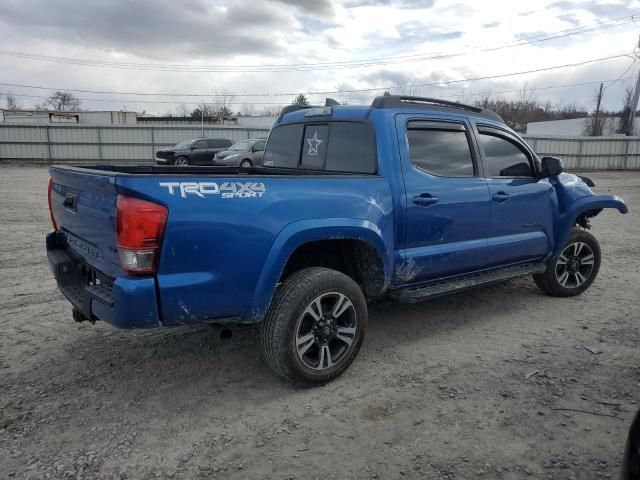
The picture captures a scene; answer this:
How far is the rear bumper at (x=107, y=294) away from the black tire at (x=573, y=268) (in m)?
4.17

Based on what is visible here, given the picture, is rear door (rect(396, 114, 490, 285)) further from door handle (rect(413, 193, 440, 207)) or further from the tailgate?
the tailgate

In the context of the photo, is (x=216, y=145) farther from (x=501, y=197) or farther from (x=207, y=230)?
(x=207, y=230)

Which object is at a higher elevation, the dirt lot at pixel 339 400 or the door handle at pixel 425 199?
the door handle at pixel 425 199

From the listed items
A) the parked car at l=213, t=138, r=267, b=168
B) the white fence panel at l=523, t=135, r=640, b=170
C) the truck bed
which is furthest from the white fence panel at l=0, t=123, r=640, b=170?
the truck bed

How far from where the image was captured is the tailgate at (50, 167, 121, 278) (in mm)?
2715

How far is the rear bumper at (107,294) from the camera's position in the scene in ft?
8.64

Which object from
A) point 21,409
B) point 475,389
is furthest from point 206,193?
point 475,389

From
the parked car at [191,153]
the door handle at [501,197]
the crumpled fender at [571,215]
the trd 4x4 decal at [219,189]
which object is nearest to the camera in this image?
the trd 4x4 decal at [219,189]

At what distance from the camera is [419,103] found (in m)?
4.10

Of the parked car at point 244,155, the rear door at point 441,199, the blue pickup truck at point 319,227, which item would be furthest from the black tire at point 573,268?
the parked car at point 244,155

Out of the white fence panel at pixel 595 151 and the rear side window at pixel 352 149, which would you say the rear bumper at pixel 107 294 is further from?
the white fence panel at pixel 595 151

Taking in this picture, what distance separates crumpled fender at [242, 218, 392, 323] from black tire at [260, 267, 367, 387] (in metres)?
0.15

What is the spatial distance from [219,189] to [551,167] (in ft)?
11.2

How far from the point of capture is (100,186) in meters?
2.75
